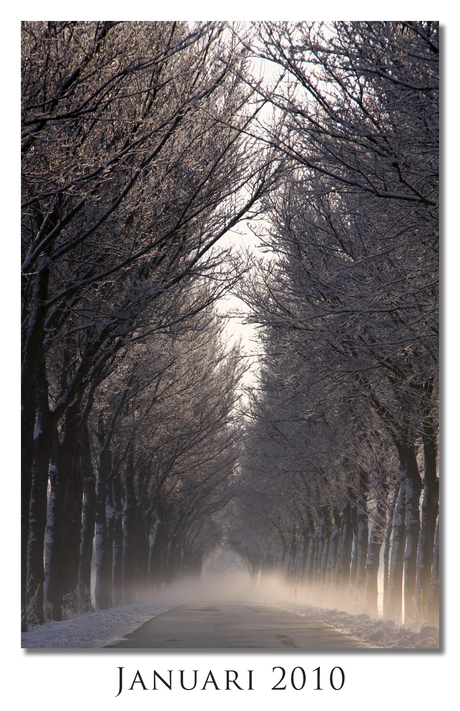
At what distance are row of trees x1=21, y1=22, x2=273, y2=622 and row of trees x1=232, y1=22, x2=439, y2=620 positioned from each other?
1.03m

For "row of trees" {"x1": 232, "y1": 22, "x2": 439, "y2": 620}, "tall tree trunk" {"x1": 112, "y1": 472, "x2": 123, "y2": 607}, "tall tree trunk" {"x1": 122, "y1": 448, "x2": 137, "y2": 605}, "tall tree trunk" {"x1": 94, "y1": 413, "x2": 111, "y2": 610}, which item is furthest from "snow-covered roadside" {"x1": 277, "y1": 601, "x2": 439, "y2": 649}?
"tall tree trunk" {"x1": 122, "y1": 448, "x2": 137, "y2": 605}

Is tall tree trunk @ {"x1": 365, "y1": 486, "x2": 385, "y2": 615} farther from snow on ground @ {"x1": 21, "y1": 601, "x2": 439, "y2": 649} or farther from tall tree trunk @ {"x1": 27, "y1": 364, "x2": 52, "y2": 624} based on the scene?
tall tree trunk @ {"x1": 27, "y1": 364, "x2": 52, "y2": 624}

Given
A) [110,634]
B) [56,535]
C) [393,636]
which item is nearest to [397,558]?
[393,636]

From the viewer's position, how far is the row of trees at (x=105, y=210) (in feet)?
24.6

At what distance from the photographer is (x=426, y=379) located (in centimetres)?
1168

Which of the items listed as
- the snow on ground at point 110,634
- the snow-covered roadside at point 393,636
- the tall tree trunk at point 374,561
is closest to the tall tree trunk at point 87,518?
the snow on ground at point 110,634

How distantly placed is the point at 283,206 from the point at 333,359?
114 inches

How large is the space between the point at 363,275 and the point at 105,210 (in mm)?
3914

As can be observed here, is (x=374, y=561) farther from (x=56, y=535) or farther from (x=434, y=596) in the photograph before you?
(x=56, y=535)

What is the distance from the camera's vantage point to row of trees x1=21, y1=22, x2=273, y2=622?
24.6 ft

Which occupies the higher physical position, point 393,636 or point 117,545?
point 393,636

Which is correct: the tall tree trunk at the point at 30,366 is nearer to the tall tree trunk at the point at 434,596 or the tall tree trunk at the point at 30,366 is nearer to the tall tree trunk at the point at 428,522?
the tall tree trunk at the point at 434,596

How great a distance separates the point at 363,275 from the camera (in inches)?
372

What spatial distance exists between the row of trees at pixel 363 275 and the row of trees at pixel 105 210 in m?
1.03
